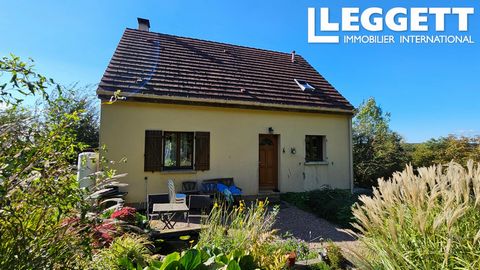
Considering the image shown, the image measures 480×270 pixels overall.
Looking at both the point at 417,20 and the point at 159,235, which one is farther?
the point at 417,20

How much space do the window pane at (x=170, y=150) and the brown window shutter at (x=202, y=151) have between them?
31.8 inches

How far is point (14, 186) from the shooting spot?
1.66m

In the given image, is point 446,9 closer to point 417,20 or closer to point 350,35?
point 417,20

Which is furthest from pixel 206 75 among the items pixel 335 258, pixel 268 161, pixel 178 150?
pixel 335 258

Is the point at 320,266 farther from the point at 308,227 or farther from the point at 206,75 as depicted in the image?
the point at 206,75

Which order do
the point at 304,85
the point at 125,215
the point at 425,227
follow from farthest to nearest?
1. the point at 304,85
2. the point at 125,215
3. the point at 425,227

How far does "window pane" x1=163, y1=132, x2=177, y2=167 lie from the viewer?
909cm

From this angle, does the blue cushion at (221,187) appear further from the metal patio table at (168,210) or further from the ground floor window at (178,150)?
the metal patio table at (168,210)

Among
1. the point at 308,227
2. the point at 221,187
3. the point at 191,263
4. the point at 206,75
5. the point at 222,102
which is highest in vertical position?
the point at 206,75

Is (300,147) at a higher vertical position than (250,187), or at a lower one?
higher

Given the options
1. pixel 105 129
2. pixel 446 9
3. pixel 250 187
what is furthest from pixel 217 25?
Result: pixel 446 9

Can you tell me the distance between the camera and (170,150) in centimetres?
916

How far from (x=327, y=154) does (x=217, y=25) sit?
7.18 meters

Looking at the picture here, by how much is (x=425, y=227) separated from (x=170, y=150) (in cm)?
817
